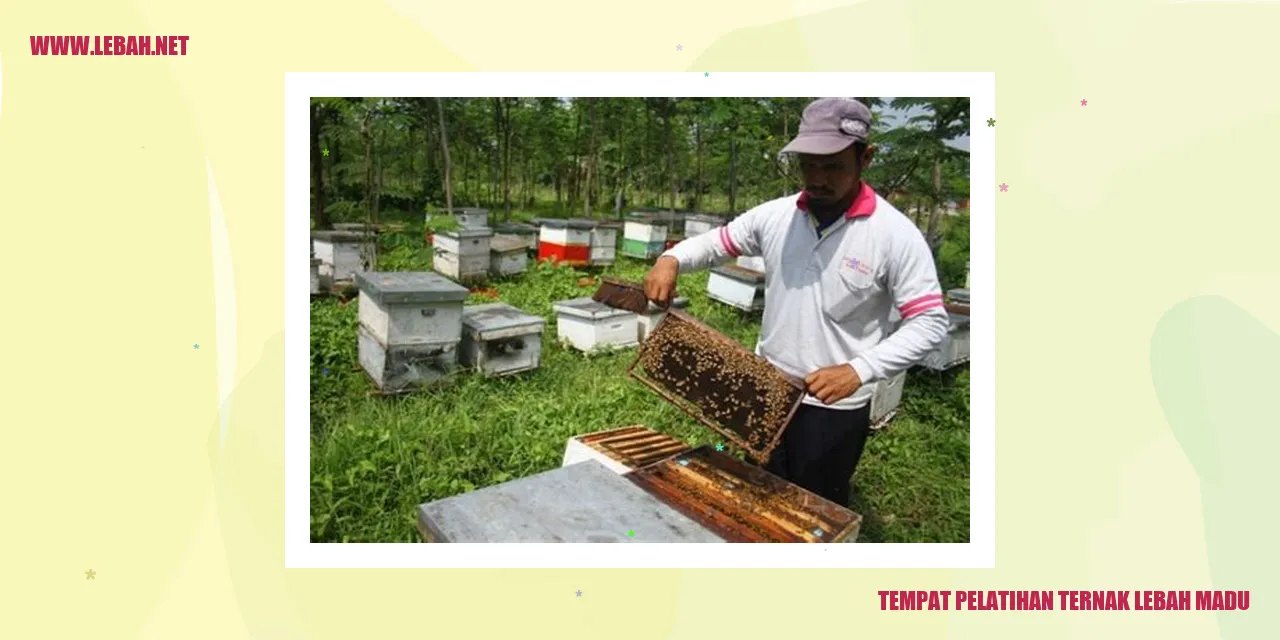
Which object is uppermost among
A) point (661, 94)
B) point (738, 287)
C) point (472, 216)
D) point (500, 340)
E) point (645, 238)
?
point (472, 216)

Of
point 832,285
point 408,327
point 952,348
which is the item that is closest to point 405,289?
point 408,327

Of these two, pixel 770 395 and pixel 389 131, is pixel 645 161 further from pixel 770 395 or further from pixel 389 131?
pixel 770 395

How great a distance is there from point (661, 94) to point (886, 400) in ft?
9.96

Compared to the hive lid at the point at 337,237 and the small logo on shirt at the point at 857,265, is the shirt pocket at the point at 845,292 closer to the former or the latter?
the small logo on shirt at the point at 857,265

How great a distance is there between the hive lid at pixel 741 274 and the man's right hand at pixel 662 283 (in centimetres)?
361

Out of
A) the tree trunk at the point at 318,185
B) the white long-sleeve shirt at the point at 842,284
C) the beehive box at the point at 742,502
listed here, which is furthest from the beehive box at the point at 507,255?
the beehive box at the point at 742,502

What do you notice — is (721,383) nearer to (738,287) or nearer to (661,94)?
(661,94)

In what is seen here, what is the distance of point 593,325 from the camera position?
543 cm

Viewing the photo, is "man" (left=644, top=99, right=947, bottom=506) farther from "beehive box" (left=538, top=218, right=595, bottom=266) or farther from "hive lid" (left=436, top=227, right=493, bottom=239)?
"beehive box" (left=538, top=218, right=595, bottom=266)

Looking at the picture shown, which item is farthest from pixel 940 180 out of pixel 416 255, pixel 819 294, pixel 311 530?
pixel 416 255

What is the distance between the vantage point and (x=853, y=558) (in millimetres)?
2686

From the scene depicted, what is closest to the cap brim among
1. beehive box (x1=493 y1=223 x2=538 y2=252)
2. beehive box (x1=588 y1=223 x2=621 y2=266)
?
beehive box (x1=588 y1=223 x2=621 y2=266)

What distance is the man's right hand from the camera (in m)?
2.76

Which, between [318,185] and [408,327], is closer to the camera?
[408,327]
